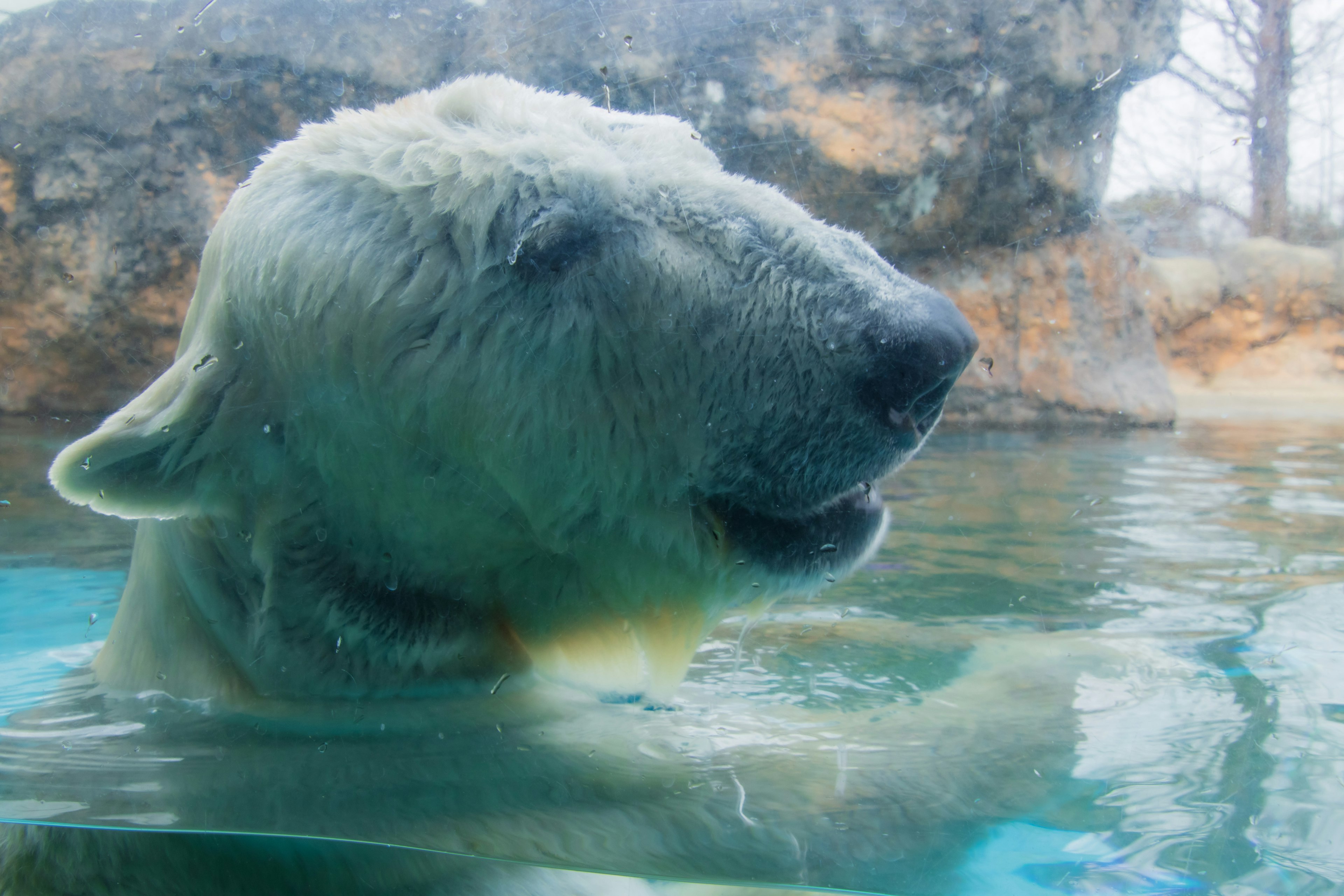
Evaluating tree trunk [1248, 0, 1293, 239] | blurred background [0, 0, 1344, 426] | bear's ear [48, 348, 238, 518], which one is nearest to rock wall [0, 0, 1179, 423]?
blurred background [0, 0, 1344, 426]

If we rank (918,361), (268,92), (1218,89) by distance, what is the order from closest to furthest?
(918,361)
(268,92)
(1218,89)

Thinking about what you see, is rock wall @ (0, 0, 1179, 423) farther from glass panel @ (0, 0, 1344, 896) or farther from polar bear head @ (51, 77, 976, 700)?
polar bear head @ (51, 77, 976, 700)

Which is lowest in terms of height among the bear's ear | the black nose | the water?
the water

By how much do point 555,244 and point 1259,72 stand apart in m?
1.33

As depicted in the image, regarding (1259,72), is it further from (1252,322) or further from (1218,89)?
(1252,322)

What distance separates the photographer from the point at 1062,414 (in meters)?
2.43

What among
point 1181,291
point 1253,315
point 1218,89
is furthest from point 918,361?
point 1253,315

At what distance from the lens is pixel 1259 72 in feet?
5.45

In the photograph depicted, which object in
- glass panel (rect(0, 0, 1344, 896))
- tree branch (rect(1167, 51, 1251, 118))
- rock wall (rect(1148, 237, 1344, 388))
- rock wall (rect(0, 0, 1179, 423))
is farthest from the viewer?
rock wall (rect(1148, 237, 1344, 388))

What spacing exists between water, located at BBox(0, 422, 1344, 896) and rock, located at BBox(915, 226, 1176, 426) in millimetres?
234

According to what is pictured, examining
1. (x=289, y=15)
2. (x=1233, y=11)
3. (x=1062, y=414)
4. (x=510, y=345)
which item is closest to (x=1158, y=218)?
(x=1233, y=11)

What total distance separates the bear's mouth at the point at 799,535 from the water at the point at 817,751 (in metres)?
0.33

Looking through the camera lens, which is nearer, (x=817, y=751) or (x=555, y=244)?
(x=555, y=244)

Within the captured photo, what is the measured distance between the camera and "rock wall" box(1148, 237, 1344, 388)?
198cm
